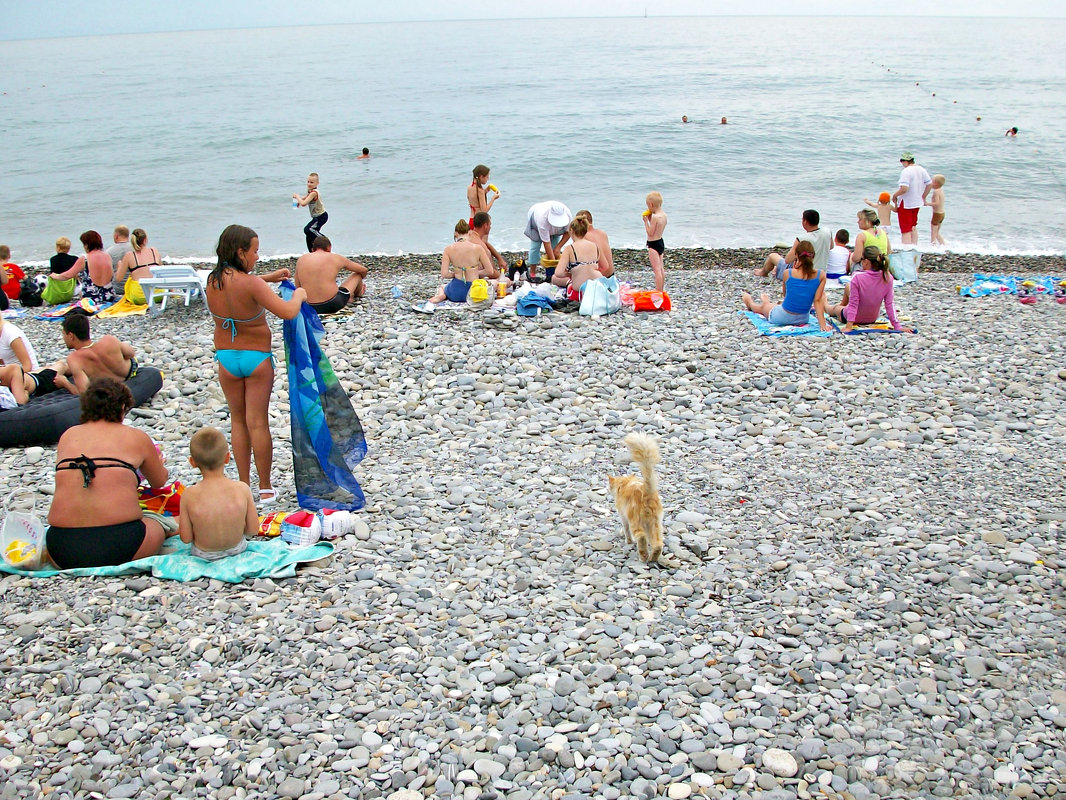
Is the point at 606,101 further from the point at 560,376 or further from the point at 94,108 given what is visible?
the point at 560,376

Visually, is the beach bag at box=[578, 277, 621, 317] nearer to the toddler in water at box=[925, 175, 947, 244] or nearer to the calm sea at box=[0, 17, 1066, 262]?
the calm sea at box=[0, 17, 1066, 262]

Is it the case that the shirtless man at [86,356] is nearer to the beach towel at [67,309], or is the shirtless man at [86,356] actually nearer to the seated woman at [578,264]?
the beach towel at [67,309]

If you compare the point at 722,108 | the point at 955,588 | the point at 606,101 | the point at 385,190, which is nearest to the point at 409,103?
the point at 606,101

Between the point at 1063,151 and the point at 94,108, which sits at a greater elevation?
the point at 94,108

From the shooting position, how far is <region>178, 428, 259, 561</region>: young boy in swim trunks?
4.52m

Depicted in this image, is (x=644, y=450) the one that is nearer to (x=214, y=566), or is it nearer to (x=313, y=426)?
(x=313, y=426)

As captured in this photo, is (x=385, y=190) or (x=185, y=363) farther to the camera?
(x=385, y=190)

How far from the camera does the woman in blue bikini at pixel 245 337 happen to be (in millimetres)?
5074

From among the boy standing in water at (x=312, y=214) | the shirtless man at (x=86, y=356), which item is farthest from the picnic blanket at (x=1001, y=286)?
the shirtless man at (x=86, y=356)

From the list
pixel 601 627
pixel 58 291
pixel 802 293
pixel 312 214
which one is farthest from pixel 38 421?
pixel 802 293

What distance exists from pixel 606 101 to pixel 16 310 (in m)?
39.5

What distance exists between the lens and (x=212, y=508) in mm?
4547

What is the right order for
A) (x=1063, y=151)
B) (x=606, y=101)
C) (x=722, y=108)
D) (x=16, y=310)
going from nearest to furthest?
(x=16, y=310) → (x=1063, y=151) → (x=722, y=108) → (x=606, y=101)

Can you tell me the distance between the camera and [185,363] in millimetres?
8641
